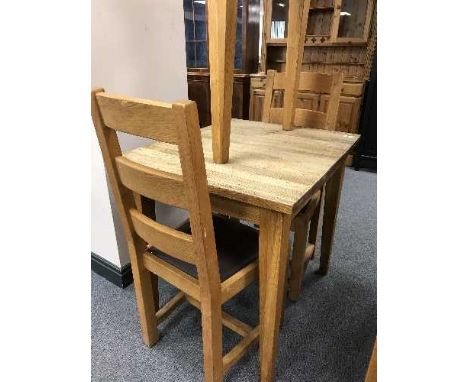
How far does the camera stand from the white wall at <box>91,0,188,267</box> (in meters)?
1.17

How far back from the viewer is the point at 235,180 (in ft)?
2.97

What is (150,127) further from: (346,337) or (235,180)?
(346,337)

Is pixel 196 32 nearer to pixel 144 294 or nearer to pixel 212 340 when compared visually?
pixel 144 294

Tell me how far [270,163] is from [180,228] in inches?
16.9

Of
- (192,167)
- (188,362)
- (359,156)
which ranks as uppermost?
(192,167)

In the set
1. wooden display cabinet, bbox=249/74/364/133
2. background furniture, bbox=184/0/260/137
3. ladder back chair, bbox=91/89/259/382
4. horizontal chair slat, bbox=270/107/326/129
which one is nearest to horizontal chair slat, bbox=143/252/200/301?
ladder back chair, bbox=91/89/259/382

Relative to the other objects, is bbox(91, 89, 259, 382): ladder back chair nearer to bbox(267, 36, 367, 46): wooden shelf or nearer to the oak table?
the oak table

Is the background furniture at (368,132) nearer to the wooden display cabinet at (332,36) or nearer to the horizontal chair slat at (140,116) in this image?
the wooden display cabinet at (332,36)

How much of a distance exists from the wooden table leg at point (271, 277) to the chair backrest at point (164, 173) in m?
0.16

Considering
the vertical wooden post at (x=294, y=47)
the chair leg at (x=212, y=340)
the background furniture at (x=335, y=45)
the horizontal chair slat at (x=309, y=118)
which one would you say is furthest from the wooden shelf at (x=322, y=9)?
the chair leg at (x=212, y=340)

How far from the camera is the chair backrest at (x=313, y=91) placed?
153 centimetres

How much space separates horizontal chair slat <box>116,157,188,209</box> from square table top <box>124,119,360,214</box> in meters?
0.17
